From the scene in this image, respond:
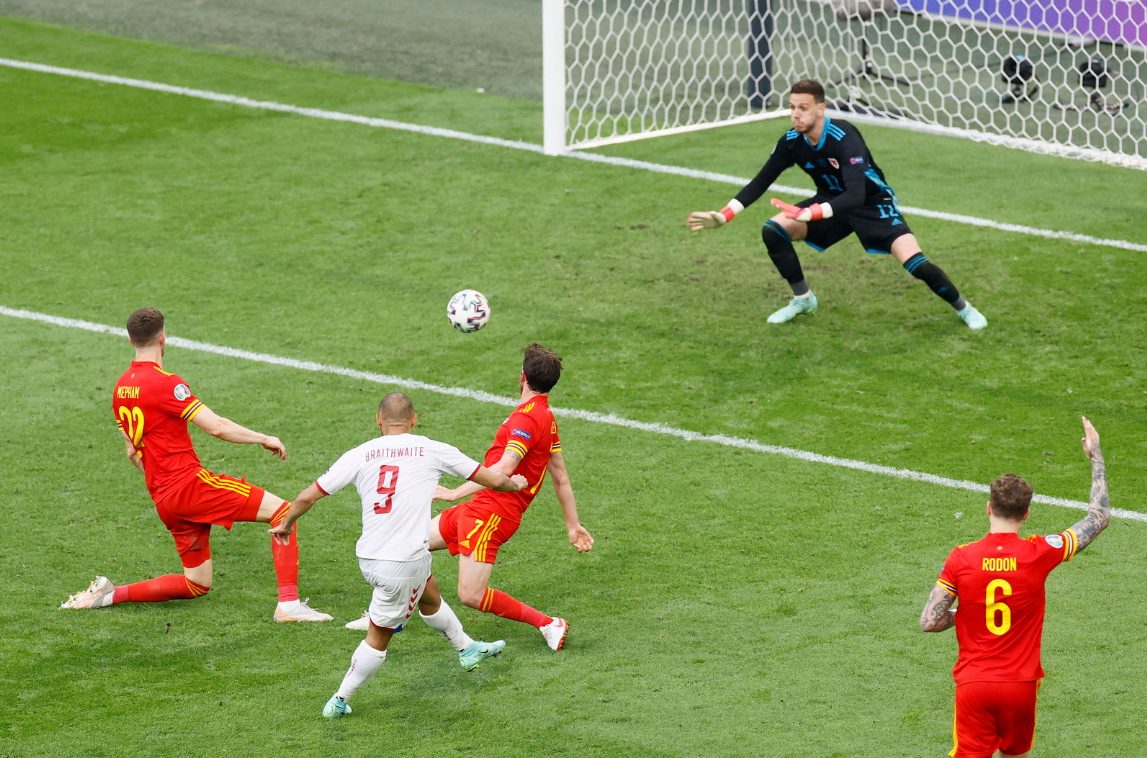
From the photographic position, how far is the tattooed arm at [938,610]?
534 centimetres

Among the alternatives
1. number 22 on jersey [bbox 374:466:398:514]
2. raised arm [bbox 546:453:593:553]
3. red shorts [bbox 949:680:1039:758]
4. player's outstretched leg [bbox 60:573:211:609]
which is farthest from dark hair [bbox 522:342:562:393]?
red shorts [bbox 949:680:1039:758]

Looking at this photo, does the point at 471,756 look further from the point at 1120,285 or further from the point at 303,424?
the point at 1120,285

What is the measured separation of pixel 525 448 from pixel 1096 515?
262cm

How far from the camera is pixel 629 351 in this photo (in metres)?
10.7

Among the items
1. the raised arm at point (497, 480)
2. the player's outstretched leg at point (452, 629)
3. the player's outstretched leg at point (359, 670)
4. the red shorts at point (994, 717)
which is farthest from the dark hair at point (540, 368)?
the red shorts at point (994, 717)

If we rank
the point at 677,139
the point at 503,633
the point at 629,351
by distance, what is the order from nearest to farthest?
1. the point at 503,633
2. the point at 629,351
3. the point at 677,139

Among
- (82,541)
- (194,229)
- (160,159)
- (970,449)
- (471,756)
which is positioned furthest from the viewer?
(160,159)

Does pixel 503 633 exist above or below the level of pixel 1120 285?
below

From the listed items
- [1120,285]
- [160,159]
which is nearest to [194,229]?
[160,159]

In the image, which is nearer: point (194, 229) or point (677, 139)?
point (194, 229)

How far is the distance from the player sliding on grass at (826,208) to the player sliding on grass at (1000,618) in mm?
5402

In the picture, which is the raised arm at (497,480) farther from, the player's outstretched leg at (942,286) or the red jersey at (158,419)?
the player's outstretched leg at (942,286)

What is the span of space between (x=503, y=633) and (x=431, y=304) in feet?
15.2

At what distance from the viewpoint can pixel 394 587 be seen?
20.6 ft
